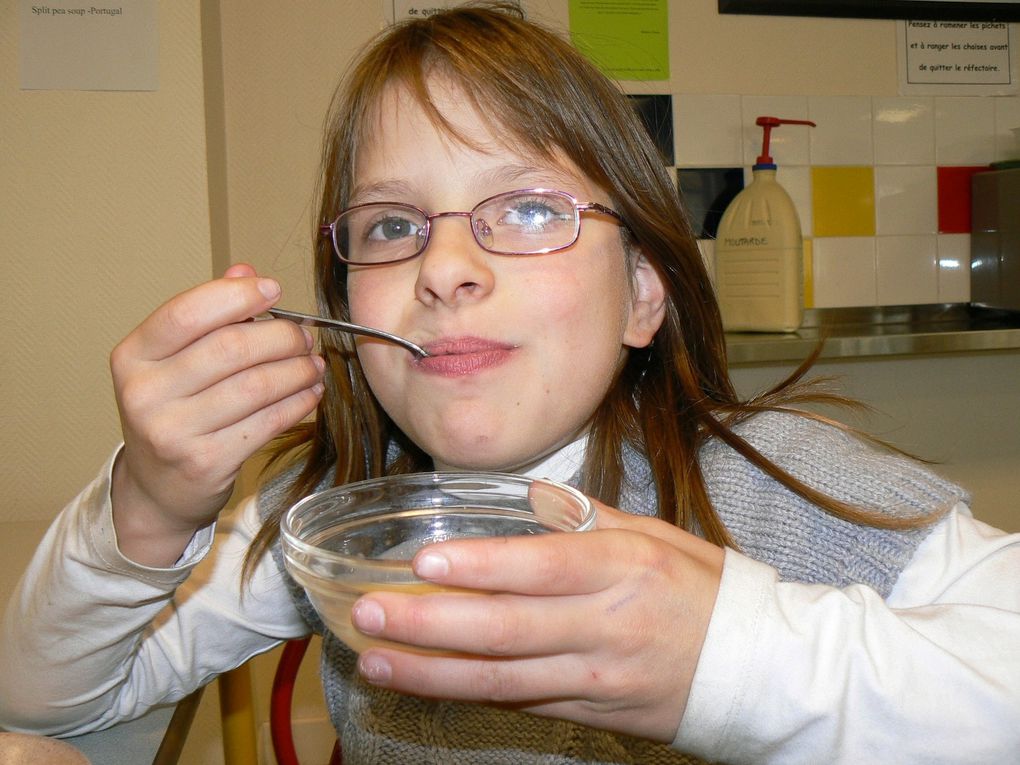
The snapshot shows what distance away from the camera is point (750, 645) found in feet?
1.80

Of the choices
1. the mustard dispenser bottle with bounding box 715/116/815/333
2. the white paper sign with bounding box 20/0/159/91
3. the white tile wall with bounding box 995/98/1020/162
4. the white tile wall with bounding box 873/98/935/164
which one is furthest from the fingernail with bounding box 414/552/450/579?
the white tile wall with bounding box 995/98/1020/162

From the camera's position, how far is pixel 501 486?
2.32ft

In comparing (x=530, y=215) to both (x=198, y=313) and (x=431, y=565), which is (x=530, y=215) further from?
(x=431, y=565)

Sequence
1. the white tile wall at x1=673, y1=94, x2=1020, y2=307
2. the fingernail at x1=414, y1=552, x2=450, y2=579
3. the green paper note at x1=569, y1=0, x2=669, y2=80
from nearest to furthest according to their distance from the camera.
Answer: the fingernail at x1=414, y1=552, x2=450, y2=579 → the green paper note at x1=569, y1=0, x2=669, y2=80 → the white tile wall at x1=673, y1=94, x2=1020, y2=307

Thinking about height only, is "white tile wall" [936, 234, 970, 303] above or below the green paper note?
below

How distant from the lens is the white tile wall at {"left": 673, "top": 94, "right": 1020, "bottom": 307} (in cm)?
214

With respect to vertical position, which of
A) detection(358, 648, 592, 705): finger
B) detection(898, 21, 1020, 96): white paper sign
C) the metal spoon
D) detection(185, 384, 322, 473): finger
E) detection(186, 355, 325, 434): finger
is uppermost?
detection(898, 21, 1020, 96): white paper sign

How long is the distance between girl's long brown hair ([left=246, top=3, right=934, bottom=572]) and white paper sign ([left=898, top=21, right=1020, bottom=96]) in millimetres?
1498

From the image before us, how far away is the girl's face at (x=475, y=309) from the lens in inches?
32.1

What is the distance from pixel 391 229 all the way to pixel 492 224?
0.12 meters

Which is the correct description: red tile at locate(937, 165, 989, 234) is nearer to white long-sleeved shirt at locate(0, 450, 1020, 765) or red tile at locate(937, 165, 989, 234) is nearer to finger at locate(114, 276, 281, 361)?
white long-sleeved shirt at locate(0, 450, 1020, 765)

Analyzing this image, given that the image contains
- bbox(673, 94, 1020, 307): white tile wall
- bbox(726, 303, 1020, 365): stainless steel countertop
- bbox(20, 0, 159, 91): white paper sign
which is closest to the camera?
bbox(20, 0, 159, 91): white paper sign

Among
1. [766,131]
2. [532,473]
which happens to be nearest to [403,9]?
[766,131]

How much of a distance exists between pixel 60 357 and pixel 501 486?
111 cm
